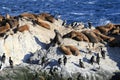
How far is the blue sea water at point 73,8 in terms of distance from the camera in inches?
4094

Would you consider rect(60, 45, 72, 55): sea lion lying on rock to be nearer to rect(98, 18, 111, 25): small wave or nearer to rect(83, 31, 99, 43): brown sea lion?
rect(83, 31, 99, 43): brown sea lion

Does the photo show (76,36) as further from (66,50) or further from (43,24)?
(43,24)

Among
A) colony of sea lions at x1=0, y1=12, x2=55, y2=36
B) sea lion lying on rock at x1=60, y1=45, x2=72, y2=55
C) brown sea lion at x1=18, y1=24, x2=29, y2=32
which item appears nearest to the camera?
sea lion lying on rock at x1=60, y1=45, x2=72, y2=55

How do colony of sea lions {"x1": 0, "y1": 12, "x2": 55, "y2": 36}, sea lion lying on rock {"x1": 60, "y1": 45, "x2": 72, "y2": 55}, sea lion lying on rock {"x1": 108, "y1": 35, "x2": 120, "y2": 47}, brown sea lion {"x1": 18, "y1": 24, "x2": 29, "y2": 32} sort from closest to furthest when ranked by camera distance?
sea lion lying on rock {"x1": 60, "y1": 45, "x2": 72, "y2": 55}
brown sea lion {"x1": 18, "y1": 24, "x2": 29, "y2": 32}
colony of sea lions {"x1": 0, "y1": 12, "x2": 55, "y2": 36}
sea lion lying on rock {"x1": 108, "y1": 35, "x2": 120, "y2": 47}

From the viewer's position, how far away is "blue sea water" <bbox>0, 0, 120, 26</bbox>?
104000 millimetres

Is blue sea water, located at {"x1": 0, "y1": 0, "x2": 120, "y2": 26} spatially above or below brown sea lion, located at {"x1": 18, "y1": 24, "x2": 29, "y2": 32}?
below

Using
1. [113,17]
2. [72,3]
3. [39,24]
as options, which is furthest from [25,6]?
[39,24]

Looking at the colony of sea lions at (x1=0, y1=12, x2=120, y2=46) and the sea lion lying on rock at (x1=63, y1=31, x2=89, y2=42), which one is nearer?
the colony of sea lions at (x1=0, y1=12, x2=120, y2=46)

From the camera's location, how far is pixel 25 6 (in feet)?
398

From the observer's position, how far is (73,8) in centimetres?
11731

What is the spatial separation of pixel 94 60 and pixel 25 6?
7182 centimetres

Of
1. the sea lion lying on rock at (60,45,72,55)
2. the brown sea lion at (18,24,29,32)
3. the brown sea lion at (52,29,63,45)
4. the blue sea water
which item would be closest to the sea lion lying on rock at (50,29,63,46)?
the brown sea lion at (52,29,63,45)

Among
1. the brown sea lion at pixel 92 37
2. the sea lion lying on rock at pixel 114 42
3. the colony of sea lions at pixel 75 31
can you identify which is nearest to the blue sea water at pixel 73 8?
the colony of sea lions at pixel 75 31

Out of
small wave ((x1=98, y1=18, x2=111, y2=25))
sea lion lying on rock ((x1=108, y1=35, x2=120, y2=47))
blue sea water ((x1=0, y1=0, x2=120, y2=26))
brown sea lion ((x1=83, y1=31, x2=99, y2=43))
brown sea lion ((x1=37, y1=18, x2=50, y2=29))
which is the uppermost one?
brown sea lion ((x1=37, y1=18, x2=50, y2=29))
